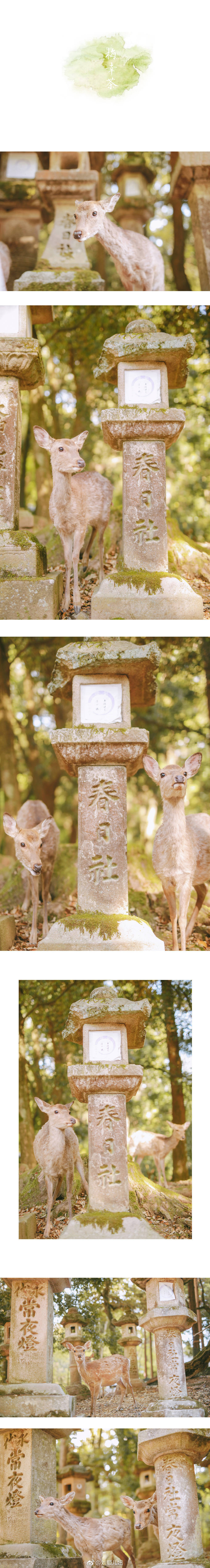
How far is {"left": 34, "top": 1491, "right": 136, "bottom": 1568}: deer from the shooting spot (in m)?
8.06

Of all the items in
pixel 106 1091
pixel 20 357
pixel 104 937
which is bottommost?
pixel 106 1091

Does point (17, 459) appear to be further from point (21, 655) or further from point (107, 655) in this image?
point (21, 655)

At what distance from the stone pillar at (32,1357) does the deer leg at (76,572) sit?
421 cm

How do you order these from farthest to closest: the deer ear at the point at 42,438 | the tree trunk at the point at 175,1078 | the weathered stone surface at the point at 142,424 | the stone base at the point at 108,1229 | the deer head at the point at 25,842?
the tree trunk at the point at 175,1078 → the deer head at the point at 25,842 → the deer ear at the point at 42,438 → the weathered stone surface at the point at 142,424 → the stone base at the point at 108,1229

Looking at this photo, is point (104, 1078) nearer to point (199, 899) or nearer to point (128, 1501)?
point (199, 899)

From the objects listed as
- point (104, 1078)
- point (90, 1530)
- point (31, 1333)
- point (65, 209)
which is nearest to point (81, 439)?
point (65, 209)

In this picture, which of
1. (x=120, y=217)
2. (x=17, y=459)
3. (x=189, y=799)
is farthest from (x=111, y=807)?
(x=120, y=217)

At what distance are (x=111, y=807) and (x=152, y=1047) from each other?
420cm

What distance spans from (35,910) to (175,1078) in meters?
3.35

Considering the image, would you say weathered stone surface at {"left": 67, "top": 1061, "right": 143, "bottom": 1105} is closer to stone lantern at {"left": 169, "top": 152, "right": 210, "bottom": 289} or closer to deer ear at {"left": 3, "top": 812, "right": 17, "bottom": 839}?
deer ear at {"left": 3, "top": 812, "right": 17, "bottom": 839}

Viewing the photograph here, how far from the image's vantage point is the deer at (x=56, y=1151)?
8.55 meters

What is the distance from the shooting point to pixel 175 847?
8.54 meters

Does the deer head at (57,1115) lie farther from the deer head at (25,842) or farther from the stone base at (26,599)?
the stone base at (26,599)
